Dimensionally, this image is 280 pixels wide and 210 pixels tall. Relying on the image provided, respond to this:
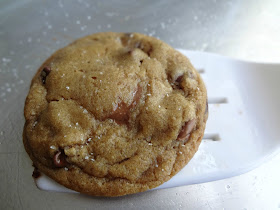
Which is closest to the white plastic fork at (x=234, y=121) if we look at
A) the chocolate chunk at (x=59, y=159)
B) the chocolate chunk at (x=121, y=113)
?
the chocolate chunk at (x=59, y=159)

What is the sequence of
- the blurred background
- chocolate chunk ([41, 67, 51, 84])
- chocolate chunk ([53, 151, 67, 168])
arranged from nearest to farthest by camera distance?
chocolate chunk ([53, 151, 67, 168])
chocolate chunk ([41, 67, 51, 84])
the blurred background

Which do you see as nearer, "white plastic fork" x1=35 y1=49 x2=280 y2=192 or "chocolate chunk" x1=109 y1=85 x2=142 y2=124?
"chocolate chunk" x1=109 y1=85 x2=142 y2=124

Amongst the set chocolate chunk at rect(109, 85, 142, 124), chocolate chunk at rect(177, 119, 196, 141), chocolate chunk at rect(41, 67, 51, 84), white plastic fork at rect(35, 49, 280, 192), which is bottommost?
white plastic fork at rect(35, 49, 280, 192)

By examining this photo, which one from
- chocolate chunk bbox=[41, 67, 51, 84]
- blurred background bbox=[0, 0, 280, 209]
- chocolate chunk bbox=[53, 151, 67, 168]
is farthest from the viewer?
blurred background bbox=[0, 0, 280, 209]

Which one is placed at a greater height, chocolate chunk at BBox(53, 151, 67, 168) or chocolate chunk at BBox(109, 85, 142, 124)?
chocolate chunk at BBox(109, 85, 142, 124)

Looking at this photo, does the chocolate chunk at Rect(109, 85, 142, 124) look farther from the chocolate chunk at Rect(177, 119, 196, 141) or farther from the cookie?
the chocolate chunk at Rect(177, 119, 196, 141)

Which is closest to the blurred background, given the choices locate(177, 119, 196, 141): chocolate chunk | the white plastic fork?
the white plastic fork

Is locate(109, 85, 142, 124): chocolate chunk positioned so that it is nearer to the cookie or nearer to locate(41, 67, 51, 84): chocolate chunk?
the cookie

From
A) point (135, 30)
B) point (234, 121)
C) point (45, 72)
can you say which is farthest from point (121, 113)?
point (135, 30)
